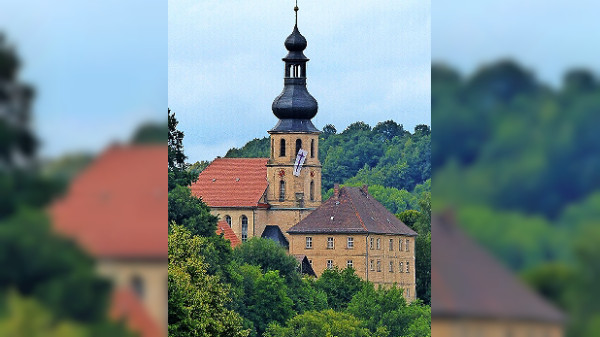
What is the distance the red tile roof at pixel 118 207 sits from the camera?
141 inches

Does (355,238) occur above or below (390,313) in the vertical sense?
above

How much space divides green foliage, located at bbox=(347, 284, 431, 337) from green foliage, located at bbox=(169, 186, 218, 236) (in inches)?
929

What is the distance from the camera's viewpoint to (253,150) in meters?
125

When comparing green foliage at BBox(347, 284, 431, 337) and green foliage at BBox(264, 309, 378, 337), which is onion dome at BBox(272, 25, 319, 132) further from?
green foliage at BBox(264, 309, 378, 337)

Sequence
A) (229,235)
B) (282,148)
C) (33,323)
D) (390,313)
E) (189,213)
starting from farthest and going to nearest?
(282,148) < (229,235) < (390,313) < (189,213) < (33,323)

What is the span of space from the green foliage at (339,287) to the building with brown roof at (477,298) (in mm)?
75970

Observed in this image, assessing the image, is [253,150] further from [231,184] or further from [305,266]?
[305,266]

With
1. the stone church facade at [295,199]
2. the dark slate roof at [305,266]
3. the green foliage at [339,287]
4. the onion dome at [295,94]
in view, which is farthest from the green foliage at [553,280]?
the onion dome at [295,94]

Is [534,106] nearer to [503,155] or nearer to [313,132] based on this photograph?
[503,155]

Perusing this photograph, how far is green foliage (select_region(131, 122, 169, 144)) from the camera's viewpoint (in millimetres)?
3723

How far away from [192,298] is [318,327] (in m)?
36.3

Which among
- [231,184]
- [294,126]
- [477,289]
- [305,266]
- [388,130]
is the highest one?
[294,126]

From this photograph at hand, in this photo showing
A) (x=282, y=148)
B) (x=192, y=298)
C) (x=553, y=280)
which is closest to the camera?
(x=553, y=280)

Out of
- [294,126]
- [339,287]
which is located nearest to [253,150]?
[294,126]
